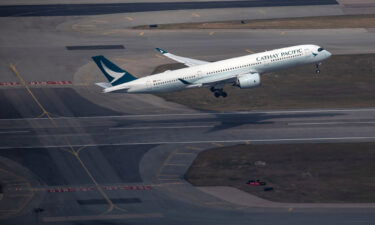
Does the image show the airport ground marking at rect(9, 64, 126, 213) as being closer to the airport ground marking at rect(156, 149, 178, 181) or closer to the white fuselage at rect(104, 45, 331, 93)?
the airport ground marking at rect(156, 149, 178, 181)

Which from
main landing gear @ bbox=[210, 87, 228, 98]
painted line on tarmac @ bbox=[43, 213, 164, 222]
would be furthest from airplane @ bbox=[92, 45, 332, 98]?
painted line on tarmac @ bbox=[43, 213, 164, 222]

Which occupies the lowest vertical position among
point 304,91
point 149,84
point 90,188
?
point 304,91

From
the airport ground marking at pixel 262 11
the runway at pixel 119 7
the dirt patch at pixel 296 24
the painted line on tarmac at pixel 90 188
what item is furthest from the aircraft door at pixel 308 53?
the runway at pixel 119 7

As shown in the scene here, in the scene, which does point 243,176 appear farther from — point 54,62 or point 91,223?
point 54,62

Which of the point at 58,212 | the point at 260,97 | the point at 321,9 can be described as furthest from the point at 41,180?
the point at 321,9

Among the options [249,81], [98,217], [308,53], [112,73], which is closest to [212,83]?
[249,81]

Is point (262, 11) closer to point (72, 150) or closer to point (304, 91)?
point (304, 91)

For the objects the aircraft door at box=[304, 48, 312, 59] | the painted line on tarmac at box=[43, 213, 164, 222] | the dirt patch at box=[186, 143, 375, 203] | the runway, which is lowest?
the dirt patch at box=[186, 143, 375, 203]
